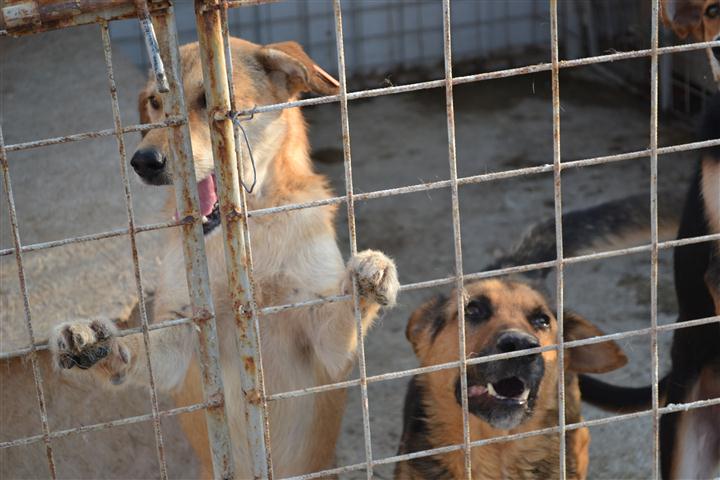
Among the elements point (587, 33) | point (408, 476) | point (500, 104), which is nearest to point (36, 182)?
point (408, 476)

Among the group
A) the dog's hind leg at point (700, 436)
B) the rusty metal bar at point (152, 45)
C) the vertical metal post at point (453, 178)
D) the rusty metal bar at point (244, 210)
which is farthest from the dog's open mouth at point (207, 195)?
the dog's hind leg at point (700, 436)

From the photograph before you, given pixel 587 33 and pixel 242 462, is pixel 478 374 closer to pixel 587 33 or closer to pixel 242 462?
pixel 242 462

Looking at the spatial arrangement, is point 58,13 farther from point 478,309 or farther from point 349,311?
point 478,309

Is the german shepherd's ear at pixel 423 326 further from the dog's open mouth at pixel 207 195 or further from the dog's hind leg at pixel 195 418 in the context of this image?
the dog's open mouth at pixel 207 195

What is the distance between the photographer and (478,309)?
3.98 metres

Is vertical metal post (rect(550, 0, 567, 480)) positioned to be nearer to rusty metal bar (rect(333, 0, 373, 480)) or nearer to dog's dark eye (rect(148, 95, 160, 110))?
rusty metal bar (rect(333, 0, 373, 480))

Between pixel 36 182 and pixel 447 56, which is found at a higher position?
pixel 447 56

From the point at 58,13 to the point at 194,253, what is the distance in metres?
0.66

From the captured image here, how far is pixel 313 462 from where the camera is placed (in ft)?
12.5

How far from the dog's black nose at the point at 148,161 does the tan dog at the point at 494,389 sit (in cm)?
131

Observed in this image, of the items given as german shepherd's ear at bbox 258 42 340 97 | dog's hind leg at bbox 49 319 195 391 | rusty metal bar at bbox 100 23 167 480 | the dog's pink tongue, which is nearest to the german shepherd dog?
german shepherd's ear at bbox 258 42 340 97

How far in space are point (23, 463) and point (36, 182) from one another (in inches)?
62.8

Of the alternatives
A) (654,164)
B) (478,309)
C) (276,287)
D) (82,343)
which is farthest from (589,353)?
(82,343)

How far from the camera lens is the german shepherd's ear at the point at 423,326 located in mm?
4152
